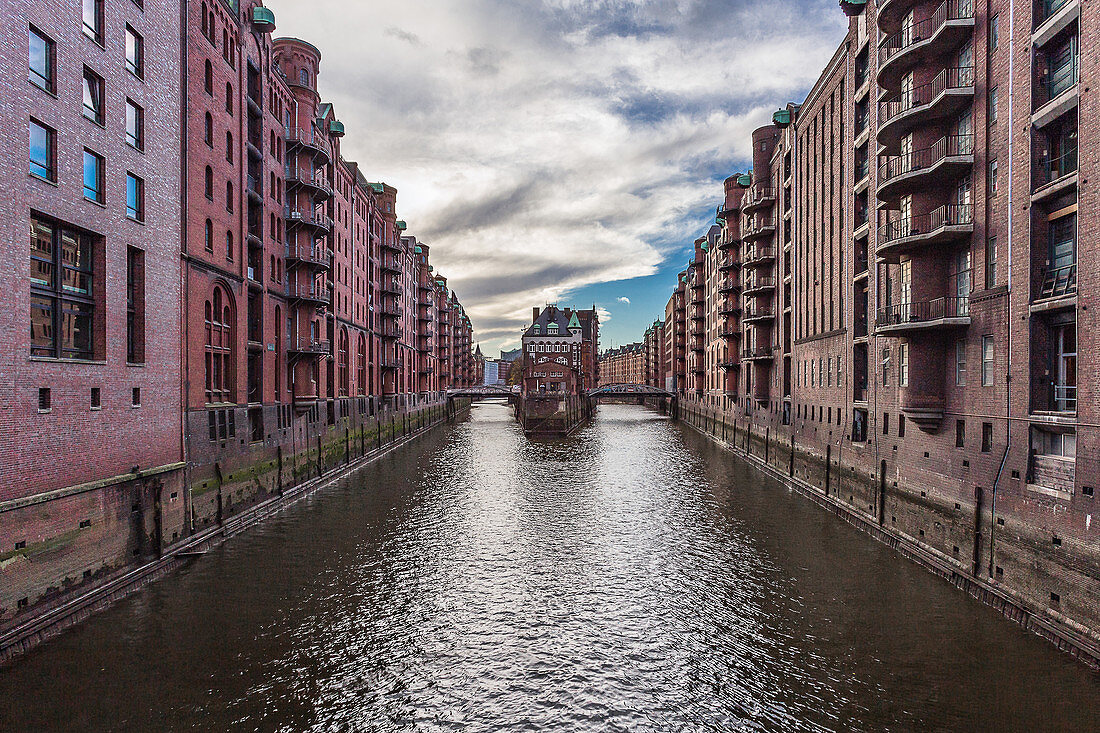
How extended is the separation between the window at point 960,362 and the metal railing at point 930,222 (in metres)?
4.15

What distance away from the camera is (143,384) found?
752 inches

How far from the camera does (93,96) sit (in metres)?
17.2

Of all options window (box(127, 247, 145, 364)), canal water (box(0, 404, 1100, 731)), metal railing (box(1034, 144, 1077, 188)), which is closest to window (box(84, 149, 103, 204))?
window (box(127, 247, 145, 364))

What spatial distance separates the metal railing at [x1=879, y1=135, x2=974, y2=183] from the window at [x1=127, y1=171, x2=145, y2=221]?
2700 cm

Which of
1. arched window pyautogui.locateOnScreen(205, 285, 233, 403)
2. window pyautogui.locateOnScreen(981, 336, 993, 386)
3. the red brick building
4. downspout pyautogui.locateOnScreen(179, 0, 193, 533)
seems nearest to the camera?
the red brick building

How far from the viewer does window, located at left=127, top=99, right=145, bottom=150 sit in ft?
62.3

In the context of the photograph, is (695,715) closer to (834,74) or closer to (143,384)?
(143,384)

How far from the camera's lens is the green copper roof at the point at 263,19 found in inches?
1179

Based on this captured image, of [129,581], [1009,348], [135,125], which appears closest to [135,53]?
[135,125]

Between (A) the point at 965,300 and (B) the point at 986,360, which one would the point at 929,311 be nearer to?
(A) the point at 965,300

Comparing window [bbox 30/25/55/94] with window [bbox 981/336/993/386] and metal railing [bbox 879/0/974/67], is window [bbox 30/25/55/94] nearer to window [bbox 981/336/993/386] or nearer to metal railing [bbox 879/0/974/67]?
metal railing [bbox 879/0/974/67]

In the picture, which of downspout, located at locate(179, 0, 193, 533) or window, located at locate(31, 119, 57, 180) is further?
downspout, located at locate(179, 0, 193, 533)

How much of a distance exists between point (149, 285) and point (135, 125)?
547cm

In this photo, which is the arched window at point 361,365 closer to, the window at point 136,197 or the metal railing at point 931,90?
the window at point 136,197
